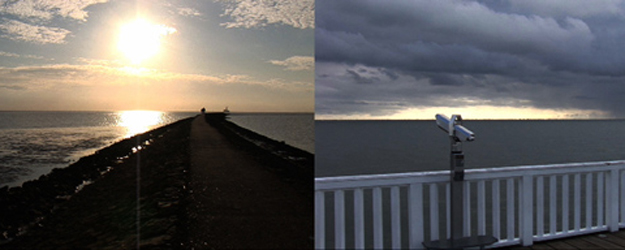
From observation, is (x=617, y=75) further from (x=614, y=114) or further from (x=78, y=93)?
(x=78, y=93)

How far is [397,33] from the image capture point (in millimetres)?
20234

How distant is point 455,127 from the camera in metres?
1.96

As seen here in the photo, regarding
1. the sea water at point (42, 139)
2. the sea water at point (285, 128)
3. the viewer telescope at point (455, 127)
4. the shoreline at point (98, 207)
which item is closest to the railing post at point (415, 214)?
the viewer telescope at point (455, 127)

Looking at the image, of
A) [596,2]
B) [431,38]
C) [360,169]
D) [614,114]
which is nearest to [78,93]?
[596,2]

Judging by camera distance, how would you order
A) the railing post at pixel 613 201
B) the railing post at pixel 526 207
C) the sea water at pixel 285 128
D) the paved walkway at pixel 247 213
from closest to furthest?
1. the railing post at pixel 526 207
2. the railing post at pixel 613 201
3. the paved walkway at pixel 247 213
4. the sea water at pixel 285 128

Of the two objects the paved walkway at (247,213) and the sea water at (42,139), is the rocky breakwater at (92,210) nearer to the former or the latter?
the sea water at (42,139)

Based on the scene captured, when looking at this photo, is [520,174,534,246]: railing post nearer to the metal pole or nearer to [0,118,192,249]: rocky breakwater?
the metal pole

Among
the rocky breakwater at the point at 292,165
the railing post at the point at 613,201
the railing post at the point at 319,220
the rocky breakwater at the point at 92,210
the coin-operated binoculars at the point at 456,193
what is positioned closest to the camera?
the railing post at the point at 319,220

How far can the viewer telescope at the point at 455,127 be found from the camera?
6.11 ft

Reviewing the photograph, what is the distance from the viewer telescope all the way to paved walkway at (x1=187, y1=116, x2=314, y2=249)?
1.66 metres

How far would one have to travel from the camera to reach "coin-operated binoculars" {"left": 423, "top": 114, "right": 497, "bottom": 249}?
1.94 meters

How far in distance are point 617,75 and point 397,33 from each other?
1371cm

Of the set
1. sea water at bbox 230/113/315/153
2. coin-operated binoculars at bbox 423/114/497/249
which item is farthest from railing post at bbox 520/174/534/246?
sea water at bbox 230/113/315/153

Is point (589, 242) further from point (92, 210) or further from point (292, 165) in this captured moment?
point (292, 165)
